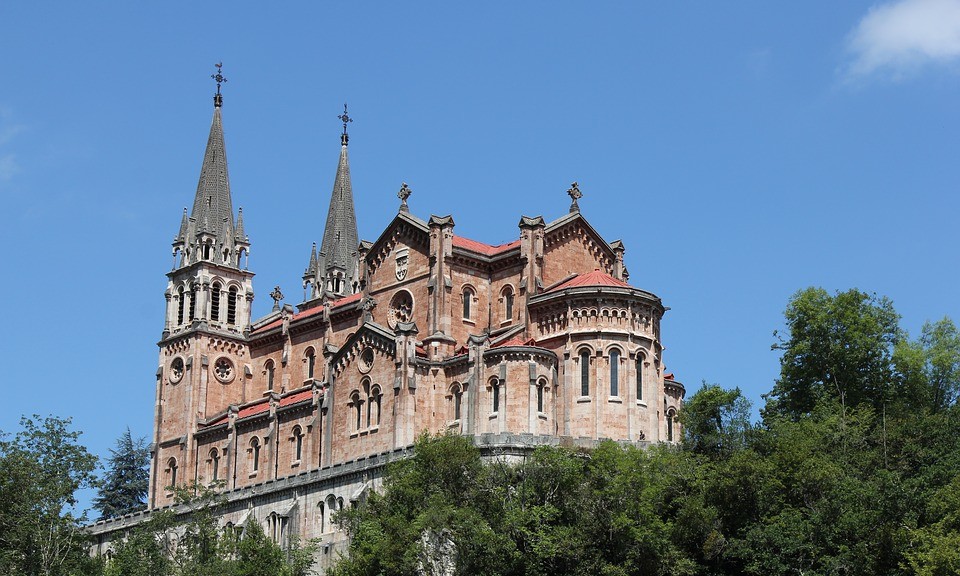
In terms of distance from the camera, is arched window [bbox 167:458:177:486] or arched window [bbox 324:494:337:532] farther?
arched window [bbox 167:458:177:486]

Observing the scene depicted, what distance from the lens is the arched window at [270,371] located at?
107438 millimetres

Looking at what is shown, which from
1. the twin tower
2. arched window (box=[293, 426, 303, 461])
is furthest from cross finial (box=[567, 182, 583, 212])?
arched window (box=[293, 426, 303, 461])

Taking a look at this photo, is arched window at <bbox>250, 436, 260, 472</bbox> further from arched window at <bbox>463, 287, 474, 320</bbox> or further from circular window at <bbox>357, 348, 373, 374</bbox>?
arched window at <bbox>463, 287, 474, 320</bbox>

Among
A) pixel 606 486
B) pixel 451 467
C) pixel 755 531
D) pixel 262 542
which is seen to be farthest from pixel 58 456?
pixel 755 531

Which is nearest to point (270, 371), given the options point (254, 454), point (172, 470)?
point (172, 470)

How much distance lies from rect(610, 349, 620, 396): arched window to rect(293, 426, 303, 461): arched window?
65.0ft

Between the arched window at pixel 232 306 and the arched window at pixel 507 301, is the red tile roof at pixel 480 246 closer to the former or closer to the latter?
the arched window at pixel 507 301

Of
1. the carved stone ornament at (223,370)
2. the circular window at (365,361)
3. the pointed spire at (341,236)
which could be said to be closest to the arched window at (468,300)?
the circular window at (365,361)

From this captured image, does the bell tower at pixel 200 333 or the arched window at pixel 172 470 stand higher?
the bell tower at pixel 200 333

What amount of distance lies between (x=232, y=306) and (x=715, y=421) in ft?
137

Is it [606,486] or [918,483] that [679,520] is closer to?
[606,486]

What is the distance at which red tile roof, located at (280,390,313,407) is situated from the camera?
318 ft

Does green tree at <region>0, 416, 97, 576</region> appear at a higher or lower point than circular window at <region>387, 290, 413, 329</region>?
lower

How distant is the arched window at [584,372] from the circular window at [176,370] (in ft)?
109
